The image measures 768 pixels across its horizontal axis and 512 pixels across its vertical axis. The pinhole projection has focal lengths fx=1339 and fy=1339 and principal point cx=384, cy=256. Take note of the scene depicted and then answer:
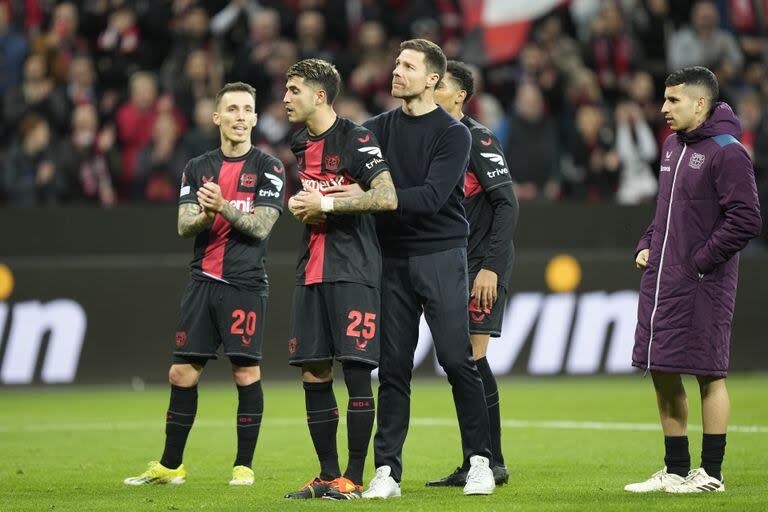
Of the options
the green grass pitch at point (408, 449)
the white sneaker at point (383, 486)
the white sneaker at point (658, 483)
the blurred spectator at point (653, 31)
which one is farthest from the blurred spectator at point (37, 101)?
the white sneaker at point (658, 483)

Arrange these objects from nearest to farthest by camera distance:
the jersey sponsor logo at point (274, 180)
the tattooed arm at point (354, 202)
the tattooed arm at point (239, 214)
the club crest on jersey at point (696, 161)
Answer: the tattooed arm at point (354, 202)
the club crest on jersey at point (696, 161)
the tattooed arm at point (239, 214)
the jersey sponsor logo at point (274, 180)

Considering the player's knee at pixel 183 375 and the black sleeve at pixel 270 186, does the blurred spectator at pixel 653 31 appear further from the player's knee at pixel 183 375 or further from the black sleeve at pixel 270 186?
the player's knee at pixel 183 375

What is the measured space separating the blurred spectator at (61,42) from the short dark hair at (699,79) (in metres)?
10.6

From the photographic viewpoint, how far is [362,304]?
721cm

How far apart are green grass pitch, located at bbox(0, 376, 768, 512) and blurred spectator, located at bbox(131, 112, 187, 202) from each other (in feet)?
7.61

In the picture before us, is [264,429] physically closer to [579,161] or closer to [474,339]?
[474,339]

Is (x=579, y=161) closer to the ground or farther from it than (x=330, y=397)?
farther from it

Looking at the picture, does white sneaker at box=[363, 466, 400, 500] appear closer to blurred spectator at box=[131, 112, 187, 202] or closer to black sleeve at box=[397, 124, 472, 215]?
black sleeve at box=[397, 124, 472, 215]

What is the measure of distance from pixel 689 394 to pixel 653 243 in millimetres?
6190

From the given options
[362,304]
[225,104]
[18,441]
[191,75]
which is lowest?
[18,441]

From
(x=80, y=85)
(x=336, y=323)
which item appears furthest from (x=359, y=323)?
(x=80, y=85)

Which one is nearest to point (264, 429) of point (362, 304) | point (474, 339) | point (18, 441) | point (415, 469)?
point (18, 441)

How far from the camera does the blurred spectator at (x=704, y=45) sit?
Answer: 58.6 feet

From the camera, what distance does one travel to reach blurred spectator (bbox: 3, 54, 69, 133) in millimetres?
16016
